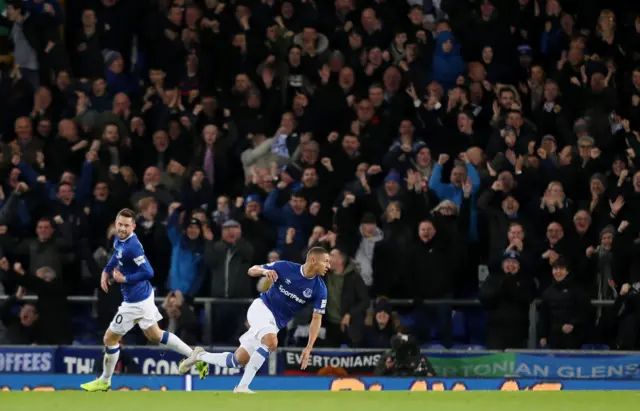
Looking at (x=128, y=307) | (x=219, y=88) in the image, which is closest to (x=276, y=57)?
(x=219, y=88)

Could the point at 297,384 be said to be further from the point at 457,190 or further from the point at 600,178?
the point at 600,178

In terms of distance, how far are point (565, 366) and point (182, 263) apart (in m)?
5.43

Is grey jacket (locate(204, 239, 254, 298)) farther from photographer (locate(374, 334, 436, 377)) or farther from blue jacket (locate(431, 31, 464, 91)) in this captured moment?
blue jacket (locate(431, 31, 464, 91))

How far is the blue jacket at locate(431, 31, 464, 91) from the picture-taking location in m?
22.2

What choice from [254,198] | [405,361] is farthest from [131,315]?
[254,198]

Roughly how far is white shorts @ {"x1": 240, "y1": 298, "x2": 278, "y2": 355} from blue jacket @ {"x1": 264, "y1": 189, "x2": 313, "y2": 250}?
11.2 feet

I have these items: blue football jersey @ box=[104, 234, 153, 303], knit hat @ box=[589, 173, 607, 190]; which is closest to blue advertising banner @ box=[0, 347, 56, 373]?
blue football jersey @ box=[104, 234, 153, 303]

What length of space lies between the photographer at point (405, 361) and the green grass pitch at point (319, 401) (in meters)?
2.47

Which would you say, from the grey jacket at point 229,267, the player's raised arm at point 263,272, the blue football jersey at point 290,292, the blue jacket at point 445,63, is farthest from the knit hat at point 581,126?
the player's raised arm at point 263,272

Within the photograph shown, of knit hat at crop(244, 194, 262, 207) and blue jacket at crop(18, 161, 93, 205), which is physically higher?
blue jacket at crop(18, 161, 93, 205)

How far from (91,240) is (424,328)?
16.2ft

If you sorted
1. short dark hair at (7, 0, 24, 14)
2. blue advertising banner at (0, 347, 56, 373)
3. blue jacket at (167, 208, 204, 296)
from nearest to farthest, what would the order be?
blue advertising banner at (0, 347, 56, 373) < blue jacket at (167, 208, 204, 296) < short dark hair at (7, 0, 24, 14)

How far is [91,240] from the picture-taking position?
20516mm

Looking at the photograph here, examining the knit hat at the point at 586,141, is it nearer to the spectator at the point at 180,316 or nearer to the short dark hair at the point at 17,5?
the spectator at the point at 180,316
